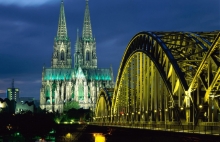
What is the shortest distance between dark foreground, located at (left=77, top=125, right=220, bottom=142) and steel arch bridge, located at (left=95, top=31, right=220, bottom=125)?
2.04 metres

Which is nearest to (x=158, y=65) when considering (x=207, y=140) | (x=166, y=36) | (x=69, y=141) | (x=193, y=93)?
(x=166, y=36)

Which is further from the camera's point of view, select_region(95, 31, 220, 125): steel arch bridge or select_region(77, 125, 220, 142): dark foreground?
select_region(95, 31, 220, 125): steel arch bridge

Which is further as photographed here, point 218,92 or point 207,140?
point 218,92

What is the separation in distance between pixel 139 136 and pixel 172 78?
24.0m

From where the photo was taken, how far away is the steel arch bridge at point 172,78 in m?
53.4

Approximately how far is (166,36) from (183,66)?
5.89 m

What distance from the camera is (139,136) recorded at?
85.7 meters

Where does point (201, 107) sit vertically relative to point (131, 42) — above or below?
below

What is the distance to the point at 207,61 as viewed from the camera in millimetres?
52406

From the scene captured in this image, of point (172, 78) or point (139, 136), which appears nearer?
point (172, 78)

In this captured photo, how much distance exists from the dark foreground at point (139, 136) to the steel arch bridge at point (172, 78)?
6.69 feet

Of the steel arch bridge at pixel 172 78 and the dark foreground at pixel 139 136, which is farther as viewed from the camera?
the steel arch bridge at pixel 172 78

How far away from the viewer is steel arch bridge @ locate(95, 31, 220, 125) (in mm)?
53375

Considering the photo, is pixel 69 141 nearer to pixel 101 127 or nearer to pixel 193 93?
pixel 101 127
